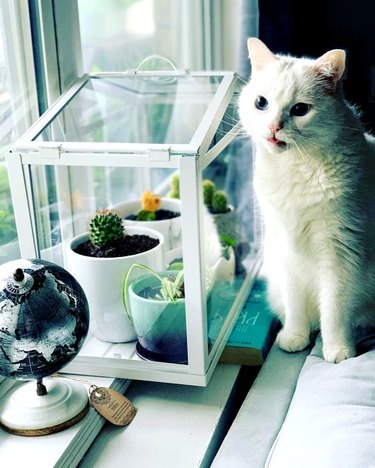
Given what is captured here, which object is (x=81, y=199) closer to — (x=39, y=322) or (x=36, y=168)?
(x=36, y=168)

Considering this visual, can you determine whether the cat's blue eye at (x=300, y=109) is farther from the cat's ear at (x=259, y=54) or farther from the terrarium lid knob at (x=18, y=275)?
the terrarium lid knob at (x=18, y=275)

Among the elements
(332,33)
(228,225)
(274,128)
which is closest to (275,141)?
(274,128)

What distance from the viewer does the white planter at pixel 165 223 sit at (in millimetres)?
1361

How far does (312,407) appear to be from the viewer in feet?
3.53

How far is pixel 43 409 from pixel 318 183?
611 millimetres

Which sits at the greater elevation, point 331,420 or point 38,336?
point 38,336

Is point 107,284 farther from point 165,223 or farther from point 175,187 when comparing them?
point 175,187

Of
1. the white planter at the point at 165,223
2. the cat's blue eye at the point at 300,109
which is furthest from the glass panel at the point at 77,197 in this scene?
the cat's blue eye at the point at 300,109

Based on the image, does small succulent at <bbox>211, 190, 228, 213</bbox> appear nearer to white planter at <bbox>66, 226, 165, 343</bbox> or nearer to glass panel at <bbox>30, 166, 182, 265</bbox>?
glass panel at <bbox>30, 166, 182, 265</bbox>

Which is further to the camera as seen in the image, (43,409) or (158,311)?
(158,311)

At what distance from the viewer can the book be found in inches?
52.5

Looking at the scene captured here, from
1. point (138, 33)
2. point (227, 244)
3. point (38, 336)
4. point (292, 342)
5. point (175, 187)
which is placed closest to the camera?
point (38, 336)

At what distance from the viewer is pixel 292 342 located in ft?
4.39

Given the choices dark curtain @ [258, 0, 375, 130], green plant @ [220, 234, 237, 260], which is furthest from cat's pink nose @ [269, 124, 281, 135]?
dark curtain @ [258, 0, 375, 130]
